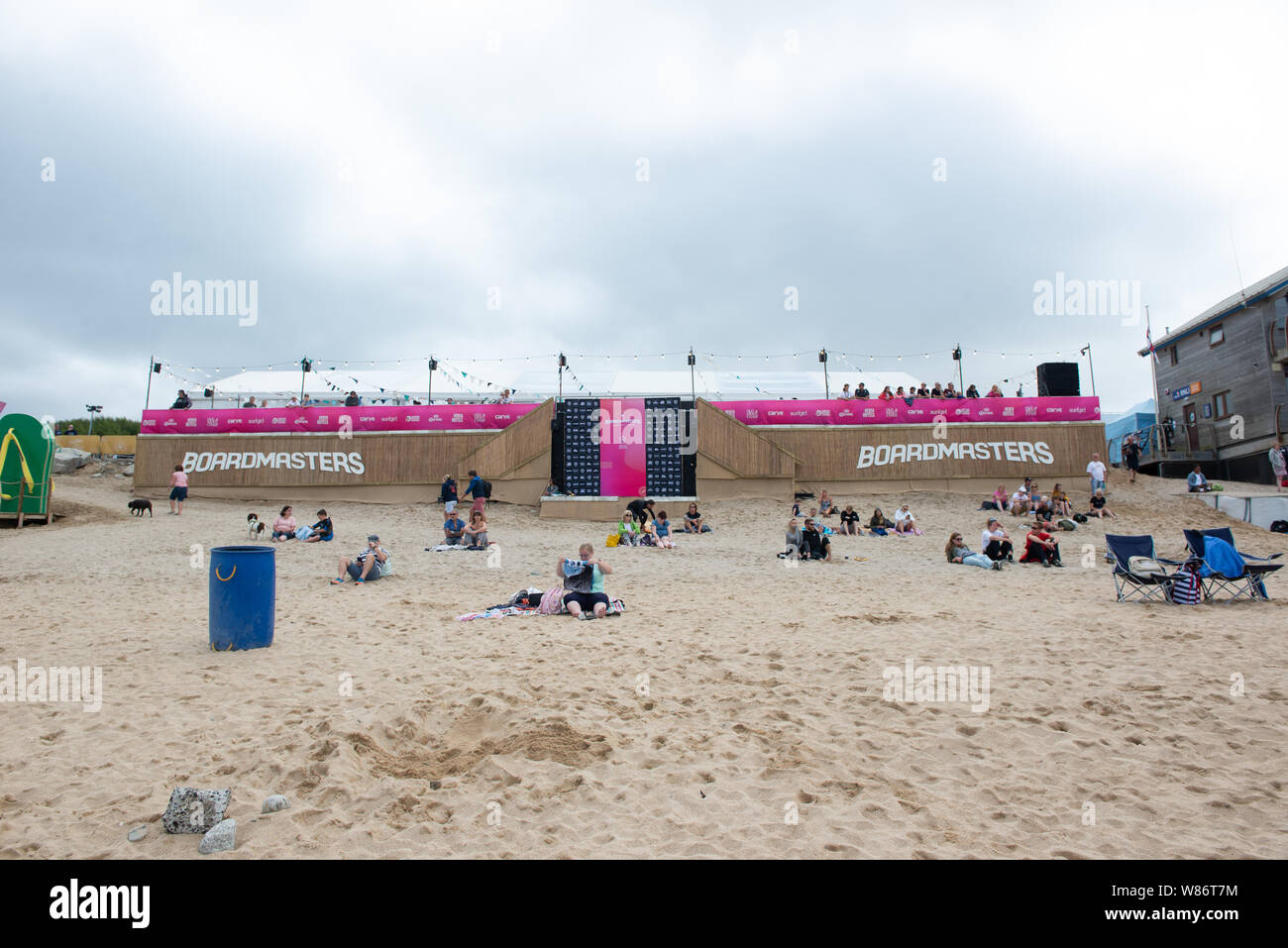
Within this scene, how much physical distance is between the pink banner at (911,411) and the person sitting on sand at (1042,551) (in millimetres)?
10187

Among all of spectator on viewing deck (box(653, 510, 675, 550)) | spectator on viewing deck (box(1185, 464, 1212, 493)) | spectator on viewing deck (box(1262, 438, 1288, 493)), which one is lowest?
spectator on viewing deck (box(653, 510, 675, 550))

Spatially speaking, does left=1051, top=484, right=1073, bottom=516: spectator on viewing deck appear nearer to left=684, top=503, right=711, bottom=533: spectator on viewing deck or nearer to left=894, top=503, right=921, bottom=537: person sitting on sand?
left=894, top=503, right=921, bottom=537: person sitting on sand

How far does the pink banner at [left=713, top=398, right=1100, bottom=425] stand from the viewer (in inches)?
869

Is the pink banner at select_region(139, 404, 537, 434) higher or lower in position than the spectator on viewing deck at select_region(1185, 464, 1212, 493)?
higher

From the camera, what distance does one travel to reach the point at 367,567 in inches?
398

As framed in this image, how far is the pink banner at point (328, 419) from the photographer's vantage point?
71.6ft

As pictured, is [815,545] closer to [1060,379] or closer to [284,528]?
[284,528]

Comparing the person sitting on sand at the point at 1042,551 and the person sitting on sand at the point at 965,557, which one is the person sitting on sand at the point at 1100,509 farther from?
the person sitting on sand at the point at 965,557

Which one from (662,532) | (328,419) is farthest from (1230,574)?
(328,419)

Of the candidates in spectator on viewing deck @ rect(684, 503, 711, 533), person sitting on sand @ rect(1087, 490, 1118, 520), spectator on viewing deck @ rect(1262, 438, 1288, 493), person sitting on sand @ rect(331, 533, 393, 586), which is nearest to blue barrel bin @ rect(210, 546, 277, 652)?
person sitting on sand @ rect(331, 533, 393, 586)

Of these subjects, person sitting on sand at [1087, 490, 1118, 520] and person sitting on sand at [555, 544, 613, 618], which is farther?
person sitting on sand at [1087, 490, 1118, 520]

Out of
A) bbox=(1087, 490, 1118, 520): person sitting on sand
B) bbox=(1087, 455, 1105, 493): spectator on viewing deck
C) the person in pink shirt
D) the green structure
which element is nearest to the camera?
the green structure

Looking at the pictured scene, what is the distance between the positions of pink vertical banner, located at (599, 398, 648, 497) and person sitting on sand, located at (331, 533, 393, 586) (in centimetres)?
1055

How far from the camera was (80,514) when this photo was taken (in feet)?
56.6
